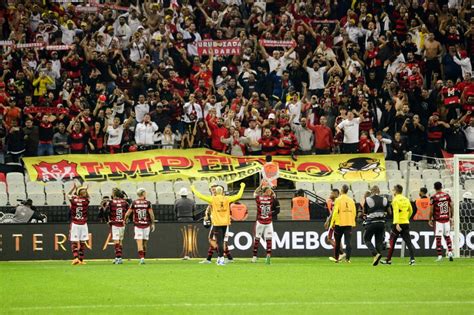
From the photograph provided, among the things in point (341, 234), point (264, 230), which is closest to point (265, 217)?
point (264, 230)

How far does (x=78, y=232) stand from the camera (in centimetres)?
2738

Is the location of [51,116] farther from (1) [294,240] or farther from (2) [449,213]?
(2) [449,213]

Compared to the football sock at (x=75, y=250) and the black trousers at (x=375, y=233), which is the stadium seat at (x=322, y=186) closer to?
the black trousers at (x=375, y=233)

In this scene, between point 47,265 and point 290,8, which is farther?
point 290,8

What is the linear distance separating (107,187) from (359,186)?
7.33 meters

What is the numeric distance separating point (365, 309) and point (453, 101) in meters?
18.5

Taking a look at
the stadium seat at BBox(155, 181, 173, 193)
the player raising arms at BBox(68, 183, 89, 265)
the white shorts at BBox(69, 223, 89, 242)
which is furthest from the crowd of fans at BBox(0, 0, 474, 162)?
the white shorts at BBox(69, 223, 89, 242)

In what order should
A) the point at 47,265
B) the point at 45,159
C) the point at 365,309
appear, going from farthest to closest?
1. the point at 45,159
2. the point at 47,265
3. the point at 365,309

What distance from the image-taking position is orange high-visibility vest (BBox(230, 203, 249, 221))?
1230 inches

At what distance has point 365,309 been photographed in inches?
648

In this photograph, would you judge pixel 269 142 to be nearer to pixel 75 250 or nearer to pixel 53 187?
pixel 53 187

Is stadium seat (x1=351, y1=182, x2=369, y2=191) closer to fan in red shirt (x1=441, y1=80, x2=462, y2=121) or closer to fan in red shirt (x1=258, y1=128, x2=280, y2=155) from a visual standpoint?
fan in red shirt (x1=258, y1=128, x2=280, y2=155)

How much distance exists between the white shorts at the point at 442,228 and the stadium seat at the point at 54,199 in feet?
34.9

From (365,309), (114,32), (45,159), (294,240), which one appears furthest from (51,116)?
(365,309)
